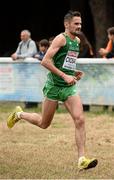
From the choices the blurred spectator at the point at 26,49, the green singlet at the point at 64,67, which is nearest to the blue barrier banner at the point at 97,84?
the blurred spectator at the point at 26,49

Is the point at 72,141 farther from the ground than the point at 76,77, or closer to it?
closer to it

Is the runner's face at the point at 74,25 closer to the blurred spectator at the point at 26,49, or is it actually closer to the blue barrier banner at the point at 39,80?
the blue barrier banner at the point at 39,80

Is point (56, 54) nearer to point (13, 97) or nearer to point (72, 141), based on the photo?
point (72, 141)

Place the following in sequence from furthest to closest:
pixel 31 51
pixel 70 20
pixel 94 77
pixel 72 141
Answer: pixel 31 51, pixel 94 77, pixel 72 141, pixel 70 20

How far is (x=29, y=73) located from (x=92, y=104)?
5.48 feet

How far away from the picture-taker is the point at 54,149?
400 inches

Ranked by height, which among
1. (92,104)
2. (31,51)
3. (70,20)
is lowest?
(92,104)

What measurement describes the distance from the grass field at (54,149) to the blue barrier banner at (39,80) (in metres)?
0.60

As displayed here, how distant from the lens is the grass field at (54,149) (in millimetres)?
8211

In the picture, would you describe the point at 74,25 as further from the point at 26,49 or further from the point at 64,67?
the point at 26,49

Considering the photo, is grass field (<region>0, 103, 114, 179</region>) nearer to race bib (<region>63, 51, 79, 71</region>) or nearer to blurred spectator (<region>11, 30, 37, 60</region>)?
race bib (<region>63, 51, 79, 71</region>)

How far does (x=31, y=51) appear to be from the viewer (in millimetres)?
15875

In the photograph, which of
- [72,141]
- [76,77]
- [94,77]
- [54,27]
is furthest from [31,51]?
[54,27]

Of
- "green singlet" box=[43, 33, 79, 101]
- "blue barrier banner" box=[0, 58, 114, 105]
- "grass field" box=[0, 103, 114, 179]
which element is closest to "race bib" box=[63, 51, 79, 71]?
"green singlet" box=[43, 33, 79, 101]
